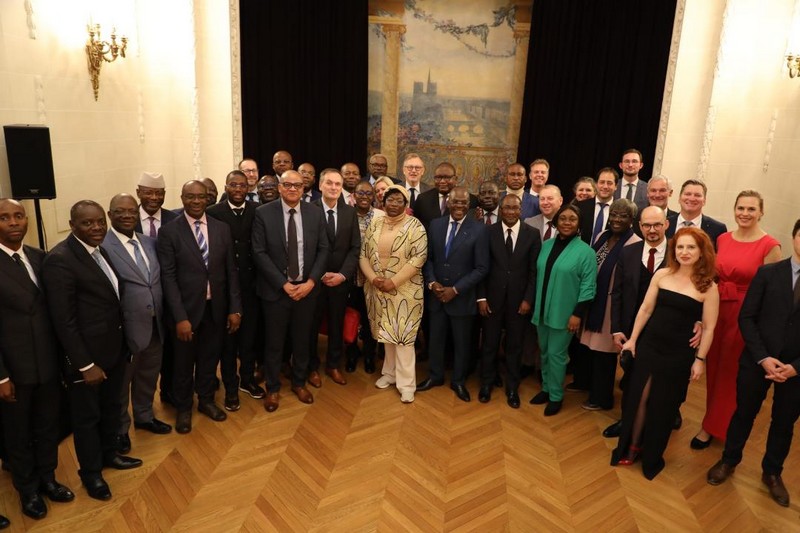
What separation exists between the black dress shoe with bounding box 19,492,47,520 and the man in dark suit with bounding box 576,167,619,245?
4.49 metres

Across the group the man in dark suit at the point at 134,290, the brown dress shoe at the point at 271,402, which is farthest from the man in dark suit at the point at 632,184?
the man in dark suit at the point at 134,290

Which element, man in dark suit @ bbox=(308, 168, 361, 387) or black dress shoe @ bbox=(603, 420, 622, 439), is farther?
man in dark suit @ bbox=(308, 168, 361, 387)

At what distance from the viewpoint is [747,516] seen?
345 cm

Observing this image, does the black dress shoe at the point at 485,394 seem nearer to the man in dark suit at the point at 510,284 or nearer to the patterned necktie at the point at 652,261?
the man in dark suit at the point at 510,284

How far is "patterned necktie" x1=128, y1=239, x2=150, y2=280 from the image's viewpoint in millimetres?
3536

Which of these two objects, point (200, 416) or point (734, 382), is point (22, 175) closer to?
point (200, 416)

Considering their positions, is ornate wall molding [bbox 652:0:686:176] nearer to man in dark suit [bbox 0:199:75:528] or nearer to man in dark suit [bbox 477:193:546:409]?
man in dark suit [bbox 477:193:546:409]

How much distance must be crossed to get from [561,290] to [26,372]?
352 centimetres

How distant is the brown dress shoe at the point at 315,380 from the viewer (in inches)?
193

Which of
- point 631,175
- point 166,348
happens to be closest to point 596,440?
point 631,175

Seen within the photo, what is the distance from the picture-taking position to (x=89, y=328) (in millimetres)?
3160

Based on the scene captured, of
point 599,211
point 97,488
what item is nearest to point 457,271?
point 599,211

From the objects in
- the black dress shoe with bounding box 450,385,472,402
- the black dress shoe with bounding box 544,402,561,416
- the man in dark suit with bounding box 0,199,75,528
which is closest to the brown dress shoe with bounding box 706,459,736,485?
the black dress shoe with bounding box 544,402,561,416

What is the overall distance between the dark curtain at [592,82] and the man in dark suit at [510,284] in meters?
3.73
